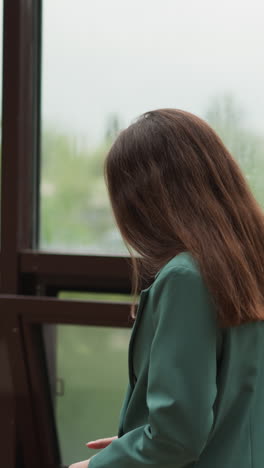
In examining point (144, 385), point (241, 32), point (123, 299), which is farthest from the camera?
point (123, 299)

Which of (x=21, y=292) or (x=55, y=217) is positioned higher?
(x=55, y=217)

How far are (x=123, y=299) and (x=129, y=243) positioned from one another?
4.21 ft

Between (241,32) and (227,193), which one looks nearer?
(227,193)

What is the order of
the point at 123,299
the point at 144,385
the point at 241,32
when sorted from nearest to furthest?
the point at 144,385 < the point at 241,32 < the point at 123,299

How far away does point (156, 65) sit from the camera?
2277 mm

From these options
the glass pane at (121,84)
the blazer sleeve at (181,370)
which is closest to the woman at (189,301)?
the blazer sleeve at (181,370)

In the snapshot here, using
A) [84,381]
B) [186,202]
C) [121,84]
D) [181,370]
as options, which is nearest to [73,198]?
[121,84]

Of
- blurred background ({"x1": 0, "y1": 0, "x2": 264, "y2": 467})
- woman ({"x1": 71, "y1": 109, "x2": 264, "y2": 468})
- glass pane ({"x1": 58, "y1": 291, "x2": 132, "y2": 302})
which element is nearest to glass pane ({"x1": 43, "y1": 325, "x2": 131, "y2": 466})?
blurred background ({"x1": 0, "y1": 0, "x2": 264, "y2": 467})

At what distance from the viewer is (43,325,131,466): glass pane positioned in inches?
95.7

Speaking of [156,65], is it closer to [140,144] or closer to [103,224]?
[103,224]

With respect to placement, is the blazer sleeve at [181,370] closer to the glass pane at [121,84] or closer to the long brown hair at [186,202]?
the long brown hair at [186,202]

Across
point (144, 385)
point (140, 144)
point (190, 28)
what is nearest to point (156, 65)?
point (190, 28)

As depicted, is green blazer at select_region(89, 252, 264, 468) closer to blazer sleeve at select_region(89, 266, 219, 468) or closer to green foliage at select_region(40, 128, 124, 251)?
blazer sleeve at select_region(89, 266, 219, 468)

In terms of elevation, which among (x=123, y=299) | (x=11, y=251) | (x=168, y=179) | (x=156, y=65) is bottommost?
(x=123, y=299)
